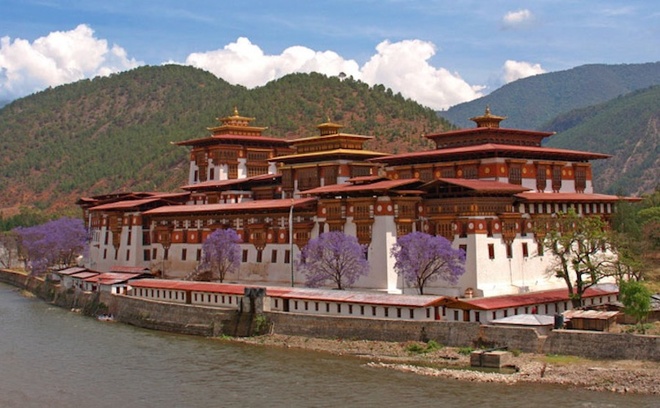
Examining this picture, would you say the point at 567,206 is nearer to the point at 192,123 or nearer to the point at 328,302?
the point at 328,302

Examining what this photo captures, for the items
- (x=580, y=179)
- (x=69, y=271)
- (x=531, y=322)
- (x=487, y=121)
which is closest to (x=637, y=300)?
(x=531, y=322)

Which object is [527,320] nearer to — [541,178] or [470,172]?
[470,172]

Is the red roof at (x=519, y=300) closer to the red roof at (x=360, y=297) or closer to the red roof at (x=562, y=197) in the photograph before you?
the red roof at (x=360, y=297)

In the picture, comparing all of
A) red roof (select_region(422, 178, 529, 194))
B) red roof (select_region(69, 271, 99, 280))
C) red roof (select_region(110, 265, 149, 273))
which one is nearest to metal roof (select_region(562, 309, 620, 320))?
red roof (select_region(422, 178, 529, 194))

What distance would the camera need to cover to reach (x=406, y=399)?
40875 millimetres

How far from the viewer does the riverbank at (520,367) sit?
4166 cm

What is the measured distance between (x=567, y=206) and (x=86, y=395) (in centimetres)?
3721

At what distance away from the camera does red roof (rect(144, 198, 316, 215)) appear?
67.5 metres

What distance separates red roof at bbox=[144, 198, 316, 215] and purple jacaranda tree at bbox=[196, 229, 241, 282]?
2220mm

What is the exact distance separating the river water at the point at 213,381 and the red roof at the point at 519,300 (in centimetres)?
706

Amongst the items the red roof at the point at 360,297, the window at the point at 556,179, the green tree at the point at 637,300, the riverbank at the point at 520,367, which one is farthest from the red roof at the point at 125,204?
the green tree at the point at 637,300

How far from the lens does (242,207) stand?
235 feet

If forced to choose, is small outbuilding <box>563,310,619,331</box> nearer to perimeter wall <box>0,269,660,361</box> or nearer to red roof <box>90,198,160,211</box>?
perimeter wall <box>0,269,660,361</box>

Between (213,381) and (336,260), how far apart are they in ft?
54.3
